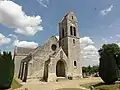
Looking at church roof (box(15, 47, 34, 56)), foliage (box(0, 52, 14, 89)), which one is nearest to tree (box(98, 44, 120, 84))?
foliage (box(0, 52, 14, 89))

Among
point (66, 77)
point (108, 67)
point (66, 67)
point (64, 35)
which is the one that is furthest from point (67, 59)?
point (108, 67)

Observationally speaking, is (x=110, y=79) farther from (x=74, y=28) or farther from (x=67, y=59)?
(x=74, y=28)

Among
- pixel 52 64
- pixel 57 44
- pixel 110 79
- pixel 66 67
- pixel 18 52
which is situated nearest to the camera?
pixel 110 79

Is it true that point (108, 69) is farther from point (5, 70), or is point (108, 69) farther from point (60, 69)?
point (60, 69)

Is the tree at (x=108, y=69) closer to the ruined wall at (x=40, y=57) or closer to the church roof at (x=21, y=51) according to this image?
the ruined wall at (x=40, y=57)

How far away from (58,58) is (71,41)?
18.8ft

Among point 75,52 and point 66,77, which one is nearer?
point 66,77

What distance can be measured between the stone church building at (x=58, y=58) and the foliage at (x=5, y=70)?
538 inches

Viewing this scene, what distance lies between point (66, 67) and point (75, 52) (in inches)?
173

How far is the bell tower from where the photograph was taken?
116 feet

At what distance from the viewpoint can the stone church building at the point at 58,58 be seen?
32.2 meters

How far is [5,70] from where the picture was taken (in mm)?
17672

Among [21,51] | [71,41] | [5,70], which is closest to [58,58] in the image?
[71,41]

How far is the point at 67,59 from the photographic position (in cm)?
3453
